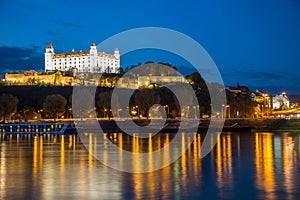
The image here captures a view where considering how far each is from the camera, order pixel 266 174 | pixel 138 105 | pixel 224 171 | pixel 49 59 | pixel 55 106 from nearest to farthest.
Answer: pixel 266 174 → pixel 224 171 → pixel 55 106 → pixel 138 105 → pixel 49 59

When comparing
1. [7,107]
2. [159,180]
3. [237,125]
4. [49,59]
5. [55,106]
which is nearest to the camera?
[159,180]

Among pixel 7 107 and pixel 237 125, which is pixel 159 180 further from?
pixel 7 107

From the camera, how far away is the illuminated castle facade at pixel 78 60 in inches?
5674

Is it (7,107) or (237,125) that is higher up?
(7,107)

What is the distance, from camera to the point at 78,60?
146 metres

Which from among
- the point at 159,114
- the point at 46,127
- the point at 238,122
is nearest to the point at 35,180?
the point at 46,127

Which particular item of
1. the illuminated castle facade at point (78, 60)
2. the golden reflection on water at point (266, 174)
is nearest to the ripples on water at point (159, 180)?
the golden reflection on water at point (266, 174)

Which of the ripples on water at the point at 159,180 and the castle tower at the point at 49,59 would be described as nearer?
the ripples on water at the point at 159,180

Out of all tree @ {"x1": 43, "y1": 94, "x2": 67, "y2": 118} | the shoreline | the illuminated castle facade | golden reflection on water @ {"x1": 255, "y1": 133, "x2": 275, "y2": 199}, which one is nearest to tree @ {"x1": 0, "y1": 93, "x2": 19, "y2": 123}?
tree @ {"x1": 43, "y1": 94, "x2": 67, "y2": 118}

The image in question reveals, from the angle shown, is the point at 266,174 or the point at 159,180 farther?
the point at 266,174

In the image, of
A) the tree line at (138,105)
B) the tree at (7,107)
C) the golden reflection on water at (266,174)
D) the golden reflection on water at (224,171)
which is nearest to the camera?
the golden reflection on water at (266,174)

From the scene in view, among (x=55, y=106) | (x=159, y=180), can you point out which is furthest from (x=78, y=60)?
(x=159, y=180)

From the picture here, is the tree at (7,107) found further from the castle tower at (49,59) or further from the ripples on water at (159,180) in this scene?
the castle tower at (49,59)

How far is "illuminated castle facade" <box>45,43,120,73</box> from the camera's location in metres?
144
